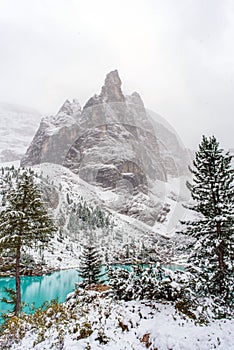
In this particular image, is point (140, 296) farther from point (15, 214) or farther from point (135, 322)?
point (15, 214)

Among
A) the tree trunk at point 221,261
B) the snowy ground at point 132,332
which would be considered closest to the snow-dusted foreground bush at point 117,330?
the snowy ground at point 132,332

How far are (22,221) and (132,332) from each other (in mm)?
8841

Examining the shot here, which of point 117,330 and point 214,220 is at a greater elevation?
point 214,220

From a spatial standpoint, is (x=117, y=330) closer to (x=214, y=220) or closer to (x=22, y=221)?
(x=214, y=220)

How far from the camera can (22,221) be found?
45.4 ft

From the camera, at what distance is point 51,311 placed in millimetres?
9703

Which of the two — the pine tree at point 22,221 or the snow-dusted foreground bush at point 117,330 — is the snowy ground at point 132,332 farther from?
the pine tree at point 22,221

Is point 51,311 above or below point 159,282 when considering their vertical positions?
below

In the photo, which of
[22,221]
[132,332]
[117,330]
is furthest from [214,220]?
[22,221]

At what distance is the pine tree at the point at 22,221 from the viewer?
13391 mm

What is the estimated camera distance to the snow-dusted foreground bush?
6.68m

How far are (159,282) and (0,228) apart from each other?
8.92m

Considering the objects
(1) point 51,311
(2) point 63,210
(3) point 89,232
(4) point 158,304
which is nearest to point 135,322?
(4) point 158,304

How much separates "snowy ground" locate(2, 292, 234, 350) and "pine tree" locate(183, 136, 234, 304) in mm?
4777
